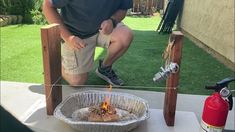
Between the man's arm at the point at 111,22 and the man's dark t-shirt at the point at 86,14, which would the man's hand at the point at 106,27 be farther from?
the man's dark t-shirt at the point at 86,14

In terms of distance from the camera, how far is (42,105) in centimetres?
220

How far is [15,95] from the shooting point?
105 inches

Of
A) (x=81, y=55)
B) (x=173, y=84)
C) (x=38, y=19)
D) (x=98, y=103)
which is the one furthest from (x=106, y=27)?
(x=38, y=19)

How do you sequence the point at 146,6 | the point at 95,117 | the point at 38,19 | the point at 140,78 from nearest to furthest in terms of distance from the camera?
1. the point at 95,117
2. the point at 140,78
3. the point at 38,19
4. the point at 146,6

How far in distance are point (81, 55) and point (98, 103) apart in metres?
0.81

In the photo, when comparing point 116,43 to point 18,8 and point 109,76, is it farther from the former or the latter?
point 18,8

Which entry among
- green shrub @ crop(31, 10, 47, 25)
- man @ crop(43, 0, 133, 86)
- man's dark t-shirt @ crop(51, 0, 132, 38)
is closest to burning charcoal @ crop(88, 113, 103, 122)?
man @ crop(43, 0, 133, 86)

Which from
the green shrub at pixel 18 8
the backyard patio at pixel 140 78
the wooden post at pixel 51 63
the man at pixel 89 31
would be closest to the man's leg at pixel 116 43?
the man at pixel 89 31

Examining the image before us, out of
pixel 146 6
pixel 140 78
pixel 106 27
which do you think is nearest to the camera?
pixel 106 27

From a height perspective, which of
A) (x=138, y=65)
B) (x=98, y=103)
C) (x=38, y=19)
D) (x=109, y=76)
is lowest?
(x=38, y=19)

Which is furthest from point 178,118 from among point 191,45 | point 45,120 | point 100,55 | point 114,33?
point 191,45

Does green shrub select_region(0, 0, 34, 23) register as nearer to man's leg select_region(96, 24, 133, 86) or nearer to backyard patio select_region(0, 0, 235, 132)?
backyard patio select_region(0, 0, 235, 132)

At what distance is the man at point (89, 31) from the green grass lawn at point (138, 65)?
31 cm

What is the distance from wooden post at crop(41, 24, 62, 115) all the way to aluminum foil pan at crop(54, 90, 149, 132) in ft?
0.30
